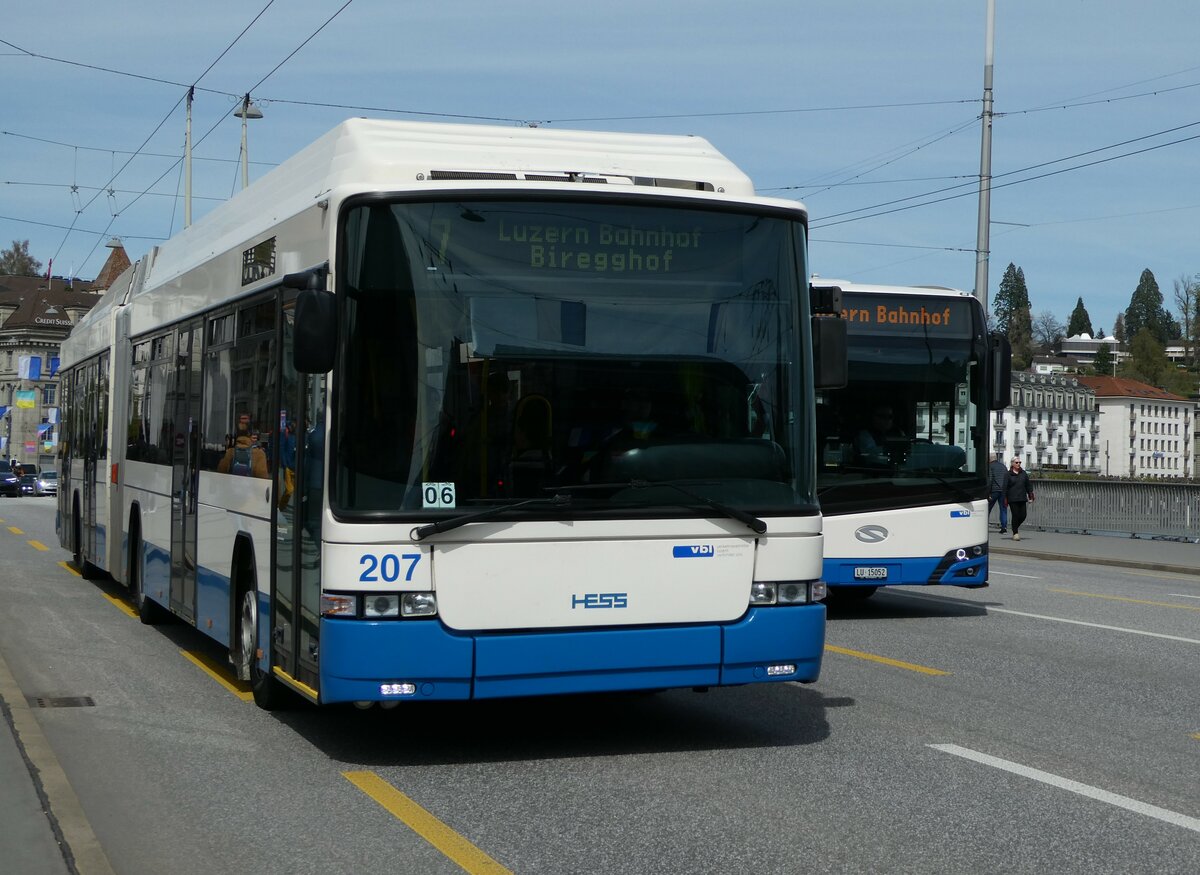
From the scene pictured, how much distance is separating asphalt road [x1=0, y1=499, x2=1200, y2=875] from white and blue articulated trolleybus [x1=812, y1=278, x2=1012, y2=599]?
114 inches

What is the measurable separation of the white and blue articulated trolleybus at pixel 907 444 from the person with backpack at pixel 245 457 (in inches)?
273

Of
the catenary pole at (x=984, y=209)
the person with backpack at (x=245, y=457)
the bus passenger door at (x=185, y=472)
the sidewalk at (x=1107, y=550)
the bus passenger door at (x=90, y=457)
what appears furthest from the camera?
the catenary pole at (x=984, y=209)

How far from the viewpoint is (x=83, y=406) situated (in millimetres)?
17672

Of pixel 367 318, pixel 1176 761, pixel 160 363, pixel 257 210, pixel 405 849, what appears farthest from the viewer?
pixel 160 363

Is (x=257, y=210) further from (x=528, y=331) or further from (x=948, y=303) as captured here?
(x=948, y=303)

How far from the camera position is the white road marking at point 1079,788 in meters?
6.69

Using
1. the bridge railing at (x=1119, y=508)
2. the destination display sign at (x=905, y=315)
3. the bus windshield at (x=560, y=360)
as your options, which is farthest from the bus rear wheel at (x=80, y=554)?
the bridge railing at (x=1119, y=508)

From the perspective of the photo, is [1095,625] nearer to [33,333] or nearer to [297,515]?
[297,515]

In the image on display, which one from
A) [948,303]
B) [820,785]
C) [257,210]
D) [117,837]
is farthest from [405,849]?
[948,303]

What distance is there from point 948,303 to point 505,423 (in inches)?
361

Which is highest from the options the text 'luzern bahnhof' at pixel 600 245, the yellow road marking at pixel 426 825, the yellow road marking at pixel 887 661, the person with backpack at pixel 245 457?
the text 'luzern bahnhof' at pixel 600 245

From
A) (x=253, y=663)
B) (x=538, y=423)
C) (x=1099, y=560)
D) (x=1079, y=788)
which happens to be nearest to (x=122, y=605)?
(x=253, y=663)

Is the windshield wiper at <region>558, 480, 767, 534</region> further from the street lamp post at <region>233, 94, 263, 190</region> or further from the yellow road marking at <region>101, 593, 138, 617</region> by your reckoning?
the street lamp post at <region>233, 94, 263, 190</region>

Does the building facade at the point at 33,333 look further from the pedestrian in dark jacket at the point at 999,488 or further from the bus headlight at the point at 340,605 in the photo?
the bus headlight at the point at 340,605
